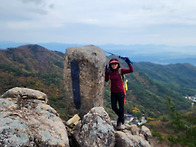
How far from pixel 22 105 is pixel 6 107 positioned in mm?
695

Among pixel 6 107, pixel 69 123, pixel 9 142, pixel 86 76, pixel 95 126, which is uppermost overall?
pixel 86 76

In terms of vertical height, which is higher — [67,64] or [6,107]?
[67,64]

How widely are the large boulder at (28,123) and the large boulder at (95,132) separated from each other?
2.84 ft

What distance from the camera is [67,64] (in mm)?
8945

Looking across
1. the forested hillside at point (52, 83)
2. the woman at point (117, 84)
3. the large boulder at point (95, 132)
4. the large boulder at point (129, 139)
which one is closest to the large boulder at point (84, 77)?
the woman at point (117, 84)

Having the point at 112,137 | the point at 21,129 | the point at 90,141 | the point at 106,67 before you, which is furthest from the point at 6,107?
the point at 106,67

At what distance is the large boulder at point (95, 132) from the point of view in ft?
19.5

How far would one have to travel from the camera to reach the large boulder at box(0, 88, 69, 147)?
4.50m

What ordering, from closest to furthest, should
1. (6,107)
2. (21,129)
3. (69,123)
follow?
(21,129) → (6,107) → (69,123)

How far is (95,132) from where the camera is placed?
19.9ft

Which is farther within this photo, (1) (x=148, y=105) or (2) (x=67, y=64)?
(1) (x=148, y=105)

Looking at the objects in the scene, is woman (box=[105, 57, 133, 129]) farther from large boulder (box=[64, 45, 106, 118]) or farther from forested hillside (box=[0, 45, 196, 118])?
forested hillside (box=[0, 45, 196, 118])

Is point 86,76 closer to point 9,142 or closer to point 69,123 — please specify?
point 69,123

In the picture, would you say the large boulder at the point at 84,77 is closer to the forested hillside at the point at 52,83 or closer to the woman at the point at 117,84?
the woman at the point at 117,84
